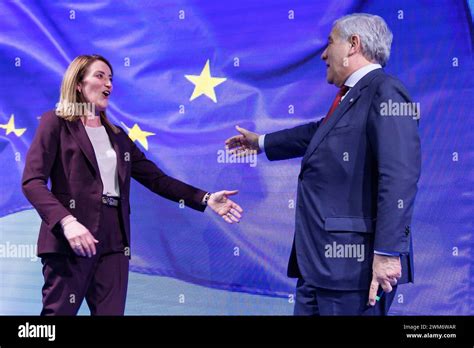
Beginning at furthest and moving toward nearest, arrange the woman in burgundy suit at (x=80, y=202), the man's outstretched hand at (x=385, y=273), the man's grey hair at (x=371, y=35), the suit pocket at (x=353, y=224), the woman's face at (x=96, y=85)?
the woman's face at (x=96, y=85)
the woman in burgundy suit at (x=80, y=202)
the man's grey hair at (x=371, y=35)
the suit pocket at (x=353, y=224)
the man's outstretched hand at (x=385, y=273)

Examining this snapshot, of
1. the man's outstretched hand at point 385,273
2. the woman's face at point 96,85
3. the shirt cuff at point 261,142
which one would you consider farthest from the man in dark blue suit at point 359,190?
the woman's face at point 96,85

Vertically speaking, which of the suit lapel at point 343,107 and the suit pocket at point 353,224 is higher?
the suit lapel at point 343,107

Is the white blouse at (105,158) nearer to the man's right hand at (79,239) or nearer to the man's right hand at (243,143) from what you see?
the man's right hand at (79,239)

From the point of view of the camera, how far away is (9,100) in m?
3.78

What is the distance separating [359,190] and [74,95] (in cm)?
135

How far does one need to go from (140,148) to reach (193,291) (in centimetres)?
79

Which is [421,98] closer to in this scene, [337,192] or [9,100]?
[337,192]

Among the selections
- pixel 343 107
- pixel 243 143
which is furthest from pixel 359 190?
pixel 243 143

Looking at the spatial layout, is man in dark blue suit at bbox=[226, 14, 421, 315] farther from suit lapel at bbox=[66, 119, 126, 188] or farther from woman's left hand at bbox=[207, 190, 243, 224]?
suit lapel at bbox=[66, 119, 126, 188]

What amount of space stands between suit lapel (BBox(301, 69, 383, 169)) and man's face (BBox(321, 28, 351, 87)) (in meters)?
0.14

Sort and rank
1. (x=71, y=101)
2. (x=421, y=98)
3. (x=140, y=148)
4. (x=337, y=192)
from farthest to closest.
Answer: (x=140, y=148) → (x=421, y=98) → (x=71, y=101) → (x=337, y=192)

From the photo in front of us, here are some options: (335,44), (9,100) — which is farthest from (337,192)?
(9,100)

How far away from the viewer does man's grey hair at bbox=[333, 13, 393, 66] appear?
2.88m

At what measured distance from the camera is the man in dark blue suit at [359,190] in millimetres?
2609
